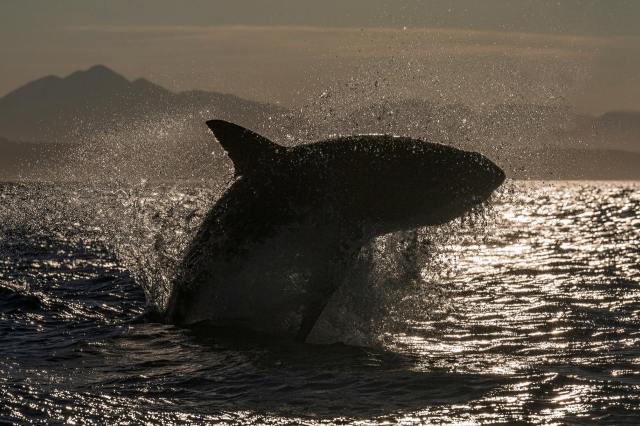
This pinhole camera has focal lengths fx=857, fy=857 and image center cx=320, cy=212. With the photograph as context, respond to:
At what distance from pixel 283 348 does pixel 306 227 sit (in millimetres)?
2283

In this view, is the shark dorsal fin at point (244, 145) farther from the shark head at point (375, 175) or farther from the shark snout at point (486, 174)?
the shark snout at point (486, 174)

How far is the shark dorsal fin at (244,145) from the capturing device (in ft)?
51.3

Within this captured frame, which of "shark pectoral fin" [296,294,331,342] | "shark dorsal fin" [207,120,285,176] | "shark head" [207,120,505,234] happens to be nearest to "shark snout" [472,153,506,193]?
"shark head" [207,120,505,234]

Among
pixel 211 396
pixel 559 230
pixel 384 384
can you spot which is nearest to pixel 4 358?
pixel 211 396

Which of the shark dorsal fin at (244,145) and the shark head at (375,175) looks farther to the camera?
the shark dorsal fin at (244,145)

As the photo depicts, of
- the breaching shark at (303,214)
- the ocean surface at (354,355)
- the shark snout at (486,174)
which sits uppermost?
the shark snout at (486,174)

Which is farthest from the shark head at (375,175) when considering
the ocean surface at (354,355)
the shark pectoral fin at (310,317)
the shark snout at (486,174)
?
the ocean surface at (354,355)

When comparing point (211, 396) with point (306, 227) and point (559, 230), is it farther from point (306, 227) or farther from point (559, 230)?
point (559, 230)

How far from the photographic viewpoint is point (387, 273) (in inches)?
791

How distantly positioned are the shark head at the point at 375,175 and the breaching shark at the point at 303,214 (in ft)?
0.06

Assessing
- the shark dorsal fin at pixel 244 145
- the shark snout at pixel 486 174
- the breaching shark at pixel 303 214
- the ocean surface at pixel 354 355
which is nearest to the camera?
the ocean surface at pixel 354 355

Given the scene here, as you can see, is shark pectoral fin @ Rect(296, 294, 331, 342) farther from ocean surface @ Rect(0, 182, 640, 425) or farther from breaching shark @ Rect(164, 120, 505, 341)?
ocean surface @ Rect(0, 182, 640, 425)

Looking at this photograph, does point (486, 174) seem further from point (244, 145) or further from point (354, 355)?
point (244, 145)

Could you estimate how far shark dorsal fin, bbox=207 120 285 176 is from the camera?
51.3 ft
